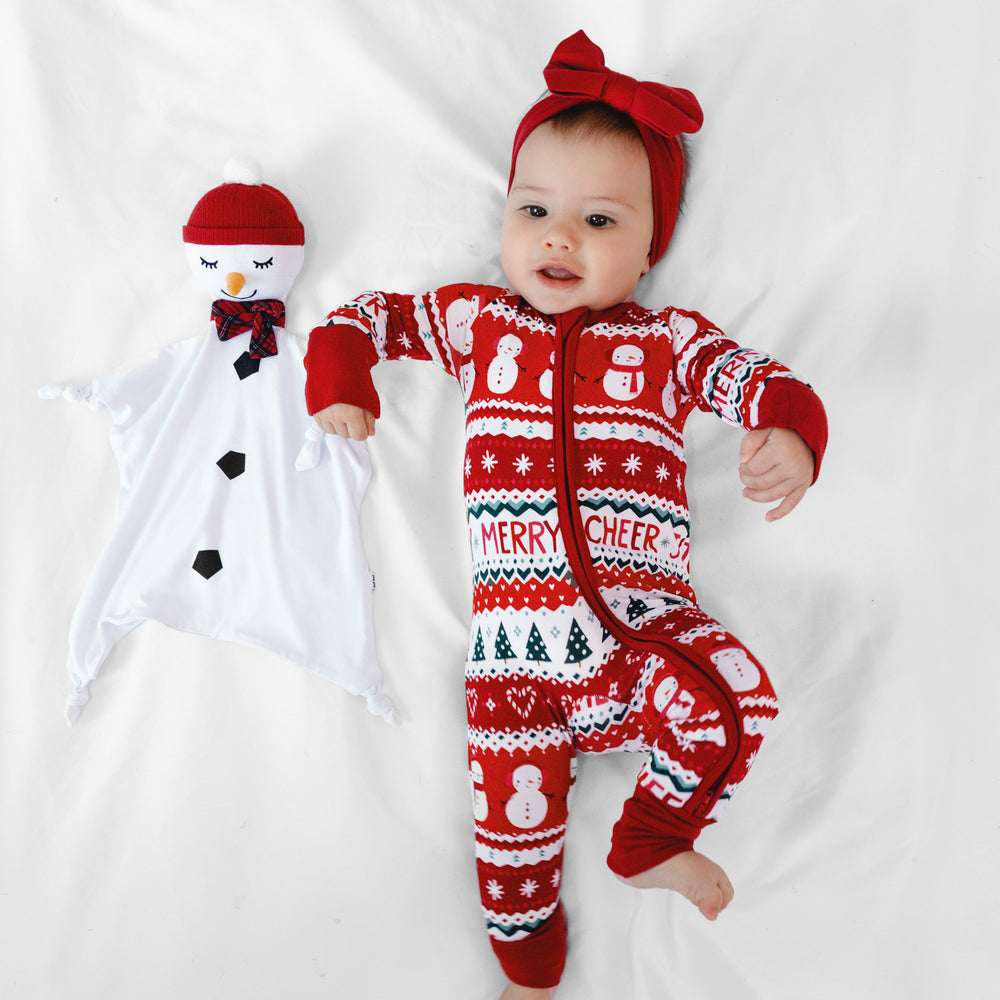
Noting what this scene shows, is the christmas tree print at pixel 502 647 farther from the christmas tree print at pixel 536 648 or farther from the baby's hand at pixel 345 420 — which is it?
the baby's hand at pixel 345 420

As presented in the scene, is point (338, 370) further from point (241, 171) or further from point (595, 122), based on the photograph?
point (595, 122)

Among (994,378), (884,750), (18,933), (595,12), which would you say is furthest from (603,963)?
(595,12)

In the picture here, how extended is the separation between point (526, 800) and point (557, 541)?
0.99ft

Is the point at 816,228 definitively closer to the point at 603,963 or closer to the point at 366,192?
the point at 366,192

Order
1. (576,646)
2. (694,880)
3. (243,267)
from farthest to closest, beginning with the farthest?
(243,267), (576,646), (694,880)

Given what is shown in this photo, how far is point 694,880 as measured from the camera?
2.88 ft

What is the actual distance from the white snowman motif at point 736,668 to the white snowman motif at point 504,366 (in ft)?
1.30

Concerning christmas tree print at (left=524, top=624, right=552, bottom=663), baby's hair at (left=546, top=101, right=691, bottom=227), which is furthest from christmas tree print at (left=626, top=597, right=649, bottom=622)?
baby's hair at (left=546, top=101, right=691, bottom=227)

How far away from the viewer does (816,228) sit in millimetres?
1132

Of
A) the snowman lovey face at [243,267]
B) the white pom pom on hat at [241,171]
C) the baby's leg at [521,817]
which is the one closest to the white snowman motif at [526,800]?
the baby's leg at [521,817]

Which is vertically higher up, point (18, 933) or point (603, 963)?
point (603, 963)

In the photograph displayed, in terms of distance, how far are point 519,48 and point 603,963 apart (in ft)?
3.90

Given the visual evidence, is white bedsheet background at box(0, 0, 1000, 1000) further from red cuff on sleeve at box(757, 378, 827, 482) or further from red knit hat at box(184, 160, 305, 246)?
red cuff on sleeve at box(757, 378, 827, 482)

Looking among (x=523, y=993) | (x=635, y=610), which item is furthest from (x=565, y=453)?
(x=523, y=993)
